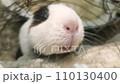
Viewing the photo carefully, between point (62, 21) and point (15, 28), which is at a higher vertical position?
point (62, 21)

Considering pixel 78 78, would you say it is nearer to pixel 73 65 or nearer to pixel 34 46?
pixel 73 65

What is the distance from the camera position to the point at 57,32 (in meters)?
1.94

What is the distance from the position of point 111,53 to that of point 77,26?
0.48 m

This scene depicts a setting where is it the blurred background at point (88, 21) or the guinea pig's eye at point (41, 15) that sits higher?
the guinea pig's eye at point (41, 15)

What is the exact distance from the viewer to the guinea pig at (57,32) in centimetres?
193

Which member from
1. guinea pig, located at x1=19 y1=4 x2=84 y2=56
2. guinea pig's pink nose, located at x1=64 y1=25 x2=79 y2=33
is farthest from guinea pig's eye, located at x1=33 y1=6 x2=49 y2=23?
guinea pig's pink nose, located at x1=64 y1=25 x2=79 y2=33

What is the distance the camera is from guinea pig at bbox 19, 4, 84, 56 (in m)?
1.93

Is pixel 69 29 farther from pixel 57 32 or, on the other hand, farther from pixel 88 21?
pixel 88 21

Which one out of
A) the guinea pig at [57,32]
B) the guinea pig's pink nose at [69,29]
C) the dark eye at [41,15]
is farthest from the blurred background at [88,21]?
A: the guinea pig's pink nose at [69,29]

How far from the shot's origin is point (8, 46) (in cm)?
327

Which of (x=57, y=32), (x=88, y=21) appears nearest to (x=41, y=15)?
(x=57, y=32)

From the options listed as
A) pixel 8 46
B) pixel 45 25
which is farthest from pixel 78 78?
pixel 8 46

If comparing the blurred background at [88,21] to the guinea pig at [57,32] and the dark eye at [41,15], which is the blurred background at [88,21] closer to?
the dark eye at [41,15]

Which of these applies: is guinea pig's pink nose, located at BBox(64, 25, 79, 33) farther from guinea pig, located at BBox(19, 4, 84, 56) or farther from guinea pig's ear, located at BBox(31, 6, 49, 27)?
guinea pig's ear, located at BBox(31, 6, 49, 27)
